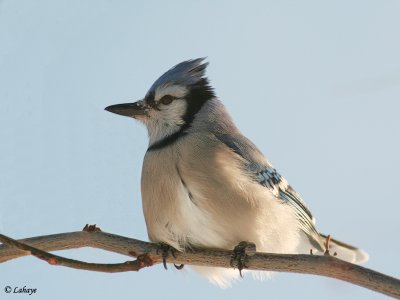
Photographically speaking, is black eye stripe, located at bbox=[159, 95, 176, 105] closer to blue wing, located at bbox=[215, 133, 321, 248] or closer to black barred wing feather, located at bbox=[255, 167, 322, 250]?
blue wing, located at bbox=[215, 133, 321, 248]

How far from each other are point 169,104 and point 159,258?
2.67 ft

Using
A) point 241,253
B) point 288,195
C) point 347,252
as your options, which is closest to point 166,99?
point 288,195

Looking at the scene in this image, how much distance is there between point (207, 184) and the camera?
2.80m

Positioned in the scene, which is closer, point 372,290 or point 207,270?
point 372,290

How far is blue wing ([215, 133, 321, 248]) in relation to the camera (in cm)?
308

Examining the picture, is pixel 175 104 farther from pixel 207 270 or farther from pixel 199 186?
pixel 207 270

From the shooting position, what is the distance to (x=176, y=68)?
3184 millimetres

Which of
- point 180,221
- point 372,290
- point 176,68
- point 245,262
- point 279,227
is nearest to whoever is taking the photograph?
point 372,290

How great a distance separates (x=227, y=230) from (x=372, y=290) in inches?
34.1

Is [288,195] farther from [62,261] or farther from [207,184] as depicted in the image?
[62,261]

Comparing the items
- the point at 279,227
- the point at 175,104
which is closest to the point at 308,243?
the point at 279,227

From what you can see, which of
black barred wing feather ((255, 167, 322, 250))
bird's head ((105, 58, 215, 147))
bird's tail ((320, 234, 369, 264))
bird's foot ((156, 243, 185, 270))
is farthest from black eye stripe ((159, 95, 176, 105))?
bird's tail ((320, 234, 369, 264))

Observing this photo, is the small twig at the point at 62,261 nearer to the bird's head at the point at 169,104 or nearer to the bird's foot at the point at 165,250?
the bird's foot at the point at 165,250

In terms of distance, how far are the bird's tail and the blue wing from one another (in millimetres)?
93
